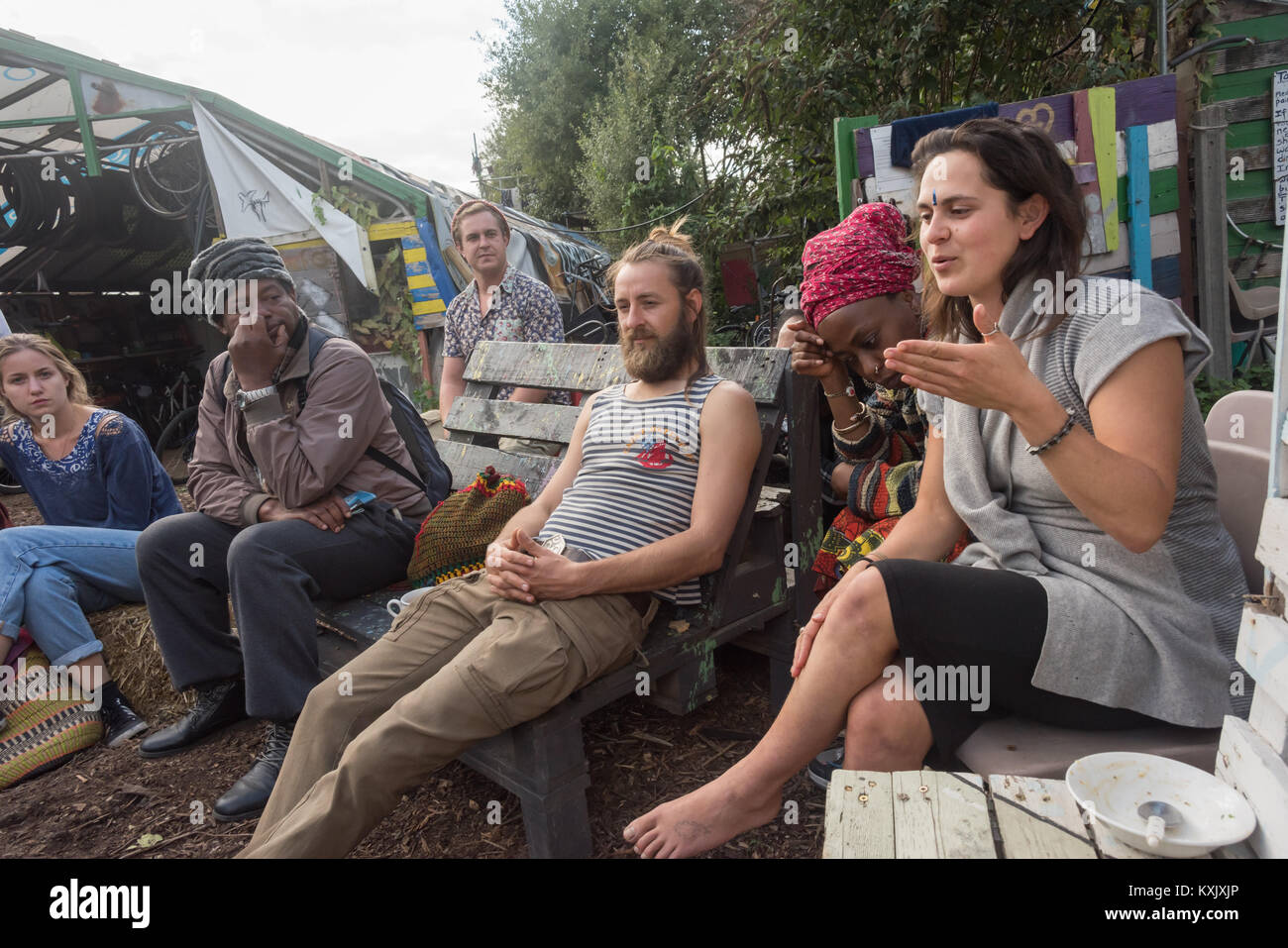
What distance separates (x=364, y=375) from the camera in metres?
3.20

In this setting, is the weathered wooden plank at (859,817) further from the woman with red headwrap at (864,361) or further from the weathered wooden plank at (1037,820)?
the woman with red headwrap at (864,361)

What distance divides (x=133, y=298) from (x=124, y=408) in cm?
191

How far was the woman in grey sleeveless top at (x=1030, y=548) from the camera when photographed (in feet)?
4.86

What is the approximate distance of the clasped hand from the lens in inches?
87.8

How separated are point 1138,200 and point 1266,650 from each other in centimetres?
356

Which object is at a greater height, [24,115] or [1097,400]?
[24,115]

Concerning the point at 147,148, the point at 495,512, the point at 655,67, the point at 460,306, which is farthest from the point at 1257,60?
the point at 655,67

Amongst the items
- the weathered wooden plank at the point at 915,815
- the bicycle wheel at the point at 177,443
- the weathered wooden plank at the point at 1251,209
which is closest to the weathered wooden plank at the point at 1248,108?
the weathered wooden plank at the point at 1251,209

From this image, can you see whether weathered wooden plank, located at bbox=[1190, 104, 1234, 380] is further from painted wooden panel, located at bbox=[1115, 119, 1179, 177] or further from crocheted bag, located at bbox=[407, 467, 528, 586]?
crocheted bag, located at bbox=[407, 467, 528, 586]

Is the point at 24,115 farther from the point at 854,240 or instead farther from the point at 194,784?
the point at 854,240

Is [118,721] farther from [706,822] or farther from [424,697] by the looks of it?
[706,822]

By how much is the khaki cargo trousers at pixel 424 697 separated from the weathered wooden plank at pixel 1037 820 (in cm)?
118

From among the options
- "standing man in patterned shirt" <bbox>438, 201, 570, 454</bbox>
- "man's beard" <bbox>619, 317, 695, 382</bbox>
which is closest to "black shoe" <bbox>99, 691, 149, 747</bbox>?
"standing man in patterned shirt" <bbox>438, 201, 570, 454</bbox>

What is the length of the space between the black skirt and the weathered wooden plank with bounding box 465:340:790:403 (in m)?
1.21
